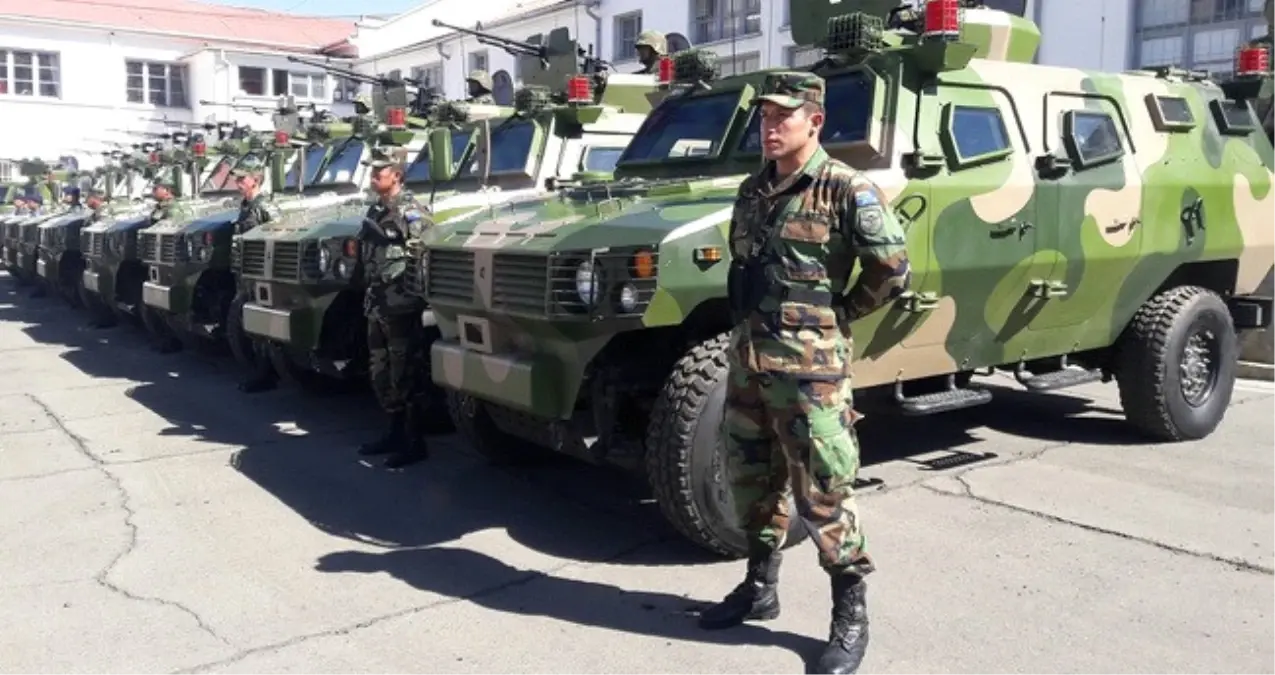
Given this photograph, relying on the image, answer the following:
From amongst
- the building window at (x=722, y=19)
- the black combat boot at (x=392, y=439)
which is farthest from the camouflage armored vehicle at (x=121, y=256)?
the building window at (x=722, y=19)

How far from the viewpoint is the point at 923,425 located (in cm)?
675

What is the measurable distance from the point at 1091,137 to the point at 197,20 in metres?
37.9

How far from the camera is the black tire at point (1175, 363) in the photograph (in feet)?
19.8

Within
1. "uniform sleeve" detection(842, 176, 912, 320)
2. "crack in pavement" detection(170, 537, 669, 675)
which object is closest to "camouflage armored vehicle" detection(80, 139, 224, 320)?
"crack in pavement" detection(170, 537, 669, 675)

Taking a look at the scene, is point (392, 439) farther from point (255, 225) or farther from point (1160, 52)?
point (1160, 52)

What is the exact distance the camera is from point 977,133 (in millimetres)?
5230

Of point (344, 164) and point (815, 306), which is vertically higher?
point (344, 164)

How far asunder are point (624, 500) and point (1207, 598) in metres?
2.29

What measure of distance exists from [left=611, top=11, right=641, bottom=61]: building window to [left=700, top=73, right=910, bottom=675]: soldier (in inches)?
905

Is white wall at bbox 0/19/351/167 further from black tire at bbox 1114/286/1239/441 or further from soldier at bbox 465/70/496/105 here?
black tire at bbox 1114/286/1239/441

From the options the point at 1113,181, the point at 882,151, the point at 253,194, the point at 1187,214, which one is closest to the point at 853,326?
the point at 882,151

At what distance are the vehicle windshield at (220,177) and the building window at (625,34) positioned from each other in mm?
14408

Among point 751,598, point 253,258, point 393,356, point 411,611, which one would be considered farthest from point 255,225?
point 751,598

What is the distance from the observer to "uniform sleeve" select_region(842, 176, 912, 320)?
11.0 feet
